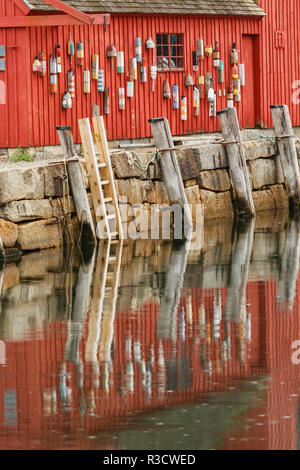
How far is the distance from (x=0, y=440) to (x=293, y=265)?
887 centimetres

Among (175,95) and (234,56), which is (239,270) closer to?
(175,95)

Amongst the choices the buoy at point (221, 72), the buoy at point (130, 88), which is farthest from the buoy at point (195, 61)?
the buoy at point (130, 88)

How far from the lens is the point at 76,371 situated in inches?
402

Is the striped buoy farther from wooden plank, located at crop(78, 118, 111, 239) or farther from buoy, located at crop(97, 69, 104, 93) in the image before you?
wooden plank, located at crop(78, 118, 111, 239)

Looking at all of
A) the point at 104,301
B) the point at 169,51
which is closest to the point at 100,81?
the point at 169,51

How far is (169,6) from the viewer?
78.4ft

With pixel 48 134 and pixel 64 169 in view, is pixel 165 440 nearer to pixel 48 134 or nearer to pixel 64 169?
pixel 64 169

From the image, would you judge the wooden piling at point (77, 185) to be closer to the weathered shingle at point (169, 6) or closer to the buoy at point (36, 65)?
the buoy at point (36, 65)

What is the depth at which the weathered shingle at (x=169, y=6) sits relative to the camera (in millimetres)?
22281

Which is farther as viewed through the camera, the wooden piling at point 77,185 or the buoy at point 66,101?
the buoy at point 66,101

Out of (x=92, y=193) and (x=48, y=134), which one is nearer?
(x=92, y=193)

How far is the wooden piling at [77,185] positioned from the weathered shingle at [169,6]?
3.34m

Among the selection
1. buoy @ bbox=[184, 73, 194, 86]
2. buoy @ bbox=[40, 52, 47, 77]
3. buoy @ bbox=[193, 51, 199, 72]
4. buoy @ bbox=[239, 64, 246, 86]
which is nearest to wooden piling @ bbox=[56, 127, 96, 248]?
buoy @ bbox=[40, 52, 47, 77]
